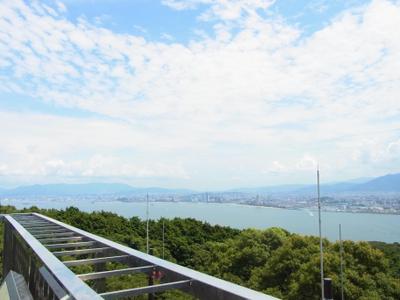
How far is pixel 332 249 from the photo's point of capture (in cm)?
1758

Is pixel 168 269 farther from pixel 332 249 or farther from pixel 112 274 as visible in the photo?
pixel 332 249

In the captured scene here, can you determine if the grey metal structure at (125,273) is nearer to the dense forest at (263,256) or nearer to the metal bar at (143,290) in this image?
the metal bar at (143,290)

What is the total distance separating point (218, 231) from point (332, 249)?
14822mm

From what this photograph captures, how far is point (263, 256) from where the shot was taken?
2084 cm

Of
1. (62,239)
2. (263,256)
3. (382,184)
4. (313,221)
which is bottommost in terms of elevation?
(313,221)

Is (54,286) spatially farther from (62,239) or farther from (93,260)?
(62,239)

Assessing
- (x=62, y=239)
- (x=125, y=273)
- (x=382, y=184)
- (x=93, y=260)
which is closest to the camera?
(x=125, y=273)

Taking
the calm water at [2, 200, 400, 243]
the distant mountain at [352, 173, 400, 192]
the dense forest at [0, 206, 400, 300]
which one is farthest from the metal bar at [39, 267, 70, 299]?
the distant mountain at [352, 173, 400, 192]

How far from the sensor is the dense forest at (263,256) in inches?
576

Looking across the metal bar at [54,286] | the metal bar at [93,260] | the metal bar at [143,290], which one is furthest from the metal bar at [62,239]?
the metal bar at [143,290]

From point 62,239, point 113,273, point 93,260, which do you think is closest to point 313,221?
point 62,239

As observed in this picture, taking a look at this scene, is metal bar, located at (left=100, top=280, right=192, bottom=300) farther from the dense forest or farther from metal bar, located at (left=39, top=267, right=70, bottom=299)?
the dense forest

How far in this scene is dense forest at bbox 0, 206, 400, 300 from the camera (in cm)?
1462

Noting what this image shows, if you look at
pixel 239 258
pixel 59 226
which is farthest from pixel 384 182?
pixel 59 226
